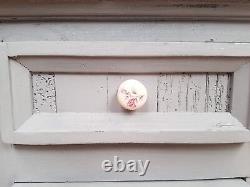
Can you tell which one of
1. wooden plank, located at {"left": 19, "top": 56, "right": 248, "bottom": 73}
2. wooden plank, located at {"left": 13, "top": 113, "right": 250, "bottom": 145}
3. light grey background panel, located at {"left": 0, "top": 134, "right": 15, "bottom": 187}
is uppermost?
wooden plank, located at {"left": 19, "top": 56, "right": 248, "bottom": 73}

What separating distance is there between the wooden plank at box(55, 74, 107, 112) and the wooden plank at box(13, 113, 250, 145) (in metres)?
0.01

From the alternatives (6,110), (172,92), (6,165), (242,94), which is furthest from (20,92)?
(242,94)

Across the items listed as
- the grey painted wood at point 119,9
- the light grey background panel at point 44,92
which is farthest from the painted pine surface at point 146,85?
the grey painted wood at point 119,9

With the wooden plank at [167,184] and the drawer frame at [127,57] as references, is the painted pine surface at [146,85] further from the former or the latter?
the wooden plank at [167,184]

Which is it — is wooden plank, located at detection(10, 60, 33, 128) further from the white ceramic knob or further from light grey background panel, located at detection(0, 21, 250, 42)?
the white ceramic knob

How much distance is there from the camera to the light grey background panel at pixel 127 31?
54 centimetres

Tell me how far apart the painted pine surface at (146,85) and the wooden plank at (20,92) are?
0.05 ft

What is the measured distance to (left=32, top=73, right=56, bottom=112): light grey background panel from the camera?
564 millimetres

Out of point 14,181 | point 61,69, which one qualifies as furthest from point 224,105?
point 14,181

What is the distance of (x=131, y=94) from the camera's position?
0.54m

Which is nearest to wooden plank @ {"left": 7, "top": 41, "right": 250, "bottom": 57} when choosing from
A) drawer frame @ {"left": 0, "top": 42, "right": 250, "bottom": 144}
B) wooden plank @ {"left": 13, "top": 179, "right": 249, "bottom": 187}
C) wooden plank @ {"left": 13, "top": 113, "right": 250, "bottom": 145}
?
drawer frame @ {"left": 0, "top": 42, "right": 250, "bottom": 144}

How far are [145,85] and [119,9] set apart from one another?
137mm

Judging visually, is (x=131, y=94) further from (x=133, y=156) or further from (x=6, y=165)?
(x=6, y=165)

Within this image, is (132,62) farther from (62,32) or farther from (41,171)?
(41,171)
